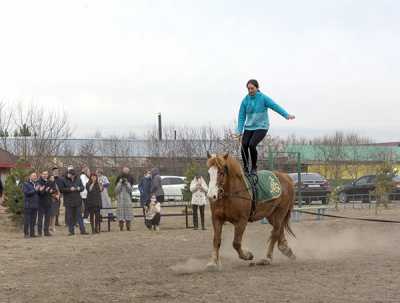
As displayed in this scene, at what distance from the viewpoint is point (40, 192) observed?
17906 mm

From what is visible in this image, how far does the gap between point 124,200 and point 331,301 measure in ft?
43.5

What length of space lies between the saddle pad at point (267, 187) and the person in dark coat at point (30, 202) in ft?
27.7

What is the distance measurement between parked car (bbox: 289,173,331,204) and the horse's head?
53.0ft

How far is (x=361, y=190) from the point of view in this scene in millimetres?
32469

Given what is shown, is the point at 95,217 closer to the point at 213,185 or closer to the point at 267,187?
the point at 267,187

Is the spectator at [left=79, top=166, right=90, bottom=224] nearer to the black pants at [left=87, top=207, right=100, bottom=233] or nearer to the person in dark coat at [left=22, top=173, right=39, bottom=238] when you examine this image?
the black pants at [left=87, top=207, right=100, bottom=233]

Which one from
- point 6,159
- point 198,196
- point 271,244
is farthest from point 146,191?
point 6,159

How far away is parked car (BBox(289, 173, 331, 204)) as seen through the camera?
26344mm

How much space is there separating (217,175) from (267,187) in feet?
5.37

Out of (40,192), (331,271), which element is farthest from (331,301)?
(40,192)

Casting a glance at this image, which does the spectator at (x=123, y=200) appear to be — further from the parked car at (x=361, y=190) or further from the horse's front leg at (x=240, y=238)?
the parked car at (x=361, y=190)

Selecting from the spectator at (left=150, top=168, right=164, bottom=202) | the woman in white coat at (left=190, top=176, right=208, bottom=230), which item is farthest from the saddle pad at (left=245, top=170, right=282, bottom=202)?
the spectator at (left=150, top=168, right=164, bottom=202)

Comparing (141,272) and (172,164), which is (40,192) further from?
(172,164)

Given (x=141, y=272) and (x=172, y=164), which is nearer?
(x=141, y=272)
